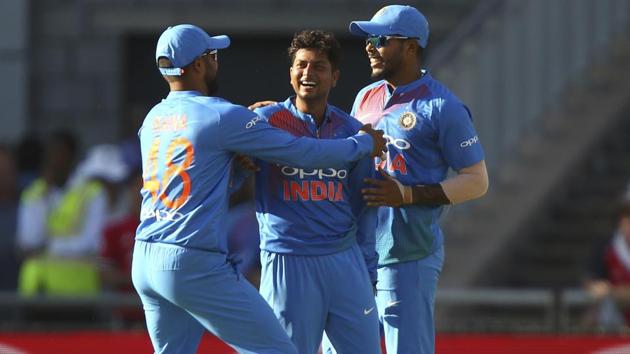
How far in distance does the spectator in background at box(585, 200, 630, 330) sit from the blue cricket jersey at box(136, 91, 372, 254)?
437cm

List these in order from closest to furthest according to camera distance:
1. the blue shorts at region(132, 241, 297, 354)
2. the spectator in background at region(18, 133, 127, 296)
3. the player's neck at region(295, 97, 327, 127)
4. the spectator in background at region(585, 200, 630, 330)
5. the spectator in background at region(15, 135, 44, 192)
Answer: the blue shorts at region(132, 241, 297, 354) → the player's neck at region(295, 97, 327, 127) → the spectator in background at region(585, 200, 630, 330) → the spectator in background at region(18, 133, 127, 296) → the spectator in background at region(15, 135, 44, 192)

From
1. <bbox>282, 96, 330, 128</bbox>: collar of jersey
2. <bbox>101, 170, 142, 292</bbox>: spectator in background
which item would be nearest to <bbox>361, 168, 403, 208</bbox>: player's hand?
<bbox>282, 96, 330, 128</bbox>: collar of jersey

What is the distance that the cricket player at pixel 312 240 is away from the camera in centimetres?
721

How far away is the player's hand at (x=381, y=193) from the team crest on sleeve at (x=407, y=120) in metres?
0.30

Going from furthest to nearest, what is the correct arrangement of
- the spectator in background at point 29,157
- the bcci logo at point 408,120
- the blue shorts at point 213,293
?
the spectator in background at point 29,157, the bcci logo at point 408,120, the blue shorts at point 213,293

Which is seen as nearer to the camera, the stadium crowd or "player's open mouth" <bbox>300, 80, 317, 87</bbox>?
"player's open mouth" <bbox>300, 80, 317, 87</bbox>

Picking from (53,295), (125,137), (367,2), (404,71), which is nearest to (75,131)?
(125,137)

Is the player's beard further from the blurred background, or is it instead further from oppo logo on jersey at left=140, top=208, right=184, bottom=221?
the blurred background

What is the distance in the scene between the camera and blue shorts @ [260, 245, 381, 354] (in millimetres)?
7215

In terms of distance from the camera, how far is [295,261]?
7.24 meters

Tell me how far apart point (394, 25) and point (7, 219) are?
5.20 meters

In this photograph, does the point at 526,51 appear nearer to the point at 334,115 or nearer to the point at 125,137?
the point at 125,137

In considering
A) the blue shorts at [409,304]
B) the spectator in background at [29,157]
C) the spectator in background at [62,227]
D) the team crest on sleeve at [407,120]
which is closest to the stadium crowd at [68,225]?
the spectator in background at [62,227]

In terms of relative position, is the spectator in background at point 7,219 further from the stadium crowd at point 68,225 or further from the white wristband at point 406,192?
the white wristband at point 406,192
